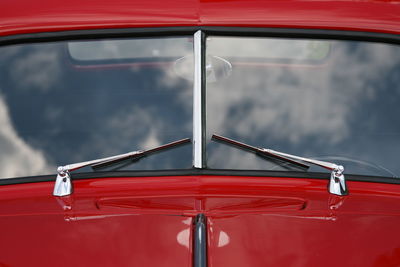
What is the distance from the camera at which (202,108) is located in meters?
2.26

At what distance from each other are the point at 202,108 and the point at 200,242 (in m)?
0.61

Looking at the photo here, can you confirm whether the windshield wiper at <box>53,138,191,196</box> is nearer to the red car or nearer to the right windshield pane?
the red car

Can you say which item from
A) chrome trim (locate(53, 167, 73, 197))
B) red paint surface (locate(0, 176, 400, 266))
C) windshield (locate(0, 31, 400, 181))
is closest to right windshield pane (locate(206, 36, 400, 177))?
windshield (locate(0, 31, 400, 181))

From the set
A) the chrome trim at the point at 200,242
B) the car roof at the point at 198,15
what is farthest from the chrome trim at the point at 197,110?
the chrome trim at the point at 200,242

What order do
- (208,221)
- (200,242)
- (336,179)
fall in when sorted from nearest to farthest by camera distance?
1. (200,242)
2. (208,221)
3. (336,179)

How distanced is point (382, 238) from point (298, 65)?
0.88 m

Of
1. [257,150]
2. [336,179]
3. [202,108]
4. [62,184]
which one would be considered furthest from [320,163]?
[62,184]

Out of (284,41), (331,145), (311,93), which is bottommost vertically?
(331,145)

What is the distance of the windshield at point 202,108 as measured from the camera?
228 centimetres

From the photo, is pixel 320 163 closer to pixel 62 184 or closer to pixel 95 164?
pixel 95 164

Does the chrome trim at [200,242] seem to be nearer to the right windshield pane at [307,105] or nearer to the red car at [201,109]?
the red car at [201,109]

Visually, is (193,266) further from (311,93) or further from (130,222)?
(311,93)

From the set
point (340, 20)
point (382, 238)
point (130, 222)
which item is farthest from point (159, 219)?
point (340, 20)

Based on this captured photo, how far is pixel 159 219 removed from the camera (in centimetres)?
193
